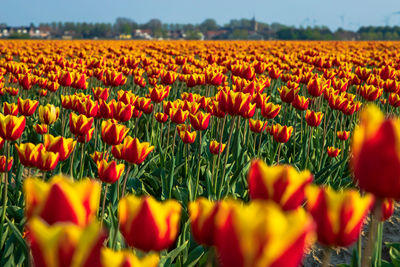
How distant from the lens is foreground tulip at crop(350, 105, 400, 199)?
3.00ft

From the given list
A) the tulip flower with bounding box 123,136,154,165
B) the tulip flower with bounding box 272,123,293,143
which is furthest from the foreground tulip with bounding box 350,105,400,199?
the tulip flower with bounding box 272,123,293,143

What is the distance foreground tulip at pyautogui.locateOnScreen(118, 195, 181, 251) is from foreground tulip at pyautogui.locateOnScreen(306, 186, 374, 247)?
1.22 feet

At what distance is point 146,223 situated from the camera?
41.1 inches

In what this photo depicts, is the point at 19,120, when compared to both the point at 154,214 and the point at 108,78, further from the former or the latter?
the point at 108,78

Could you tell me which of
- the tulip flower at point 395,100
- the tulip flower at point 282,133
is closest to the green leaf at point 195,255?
the tulip flower at point 282,133

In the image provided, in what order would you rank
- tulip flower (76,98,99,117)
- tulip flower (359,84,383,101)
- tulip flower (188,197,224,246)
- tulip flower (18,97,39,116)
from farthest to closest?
tulip flower (359,84,383,101), tulip flower (18,97,39,116), tulip flower (76,98,99,117), tulip flower (188,197,224,246)

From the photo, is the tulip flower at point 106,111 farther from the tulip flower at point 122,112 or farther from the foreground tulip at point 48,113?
the foreground tulip at point 48,113

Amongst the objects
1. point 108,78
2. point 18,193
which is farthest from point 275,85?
point 18,193

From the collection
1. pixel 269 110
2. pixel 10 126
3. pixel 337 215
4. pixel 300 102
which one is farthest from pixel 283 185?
pixel 300 102

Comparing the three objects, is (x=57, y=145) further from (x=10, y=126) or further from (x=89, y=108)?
(x=89, y=108)

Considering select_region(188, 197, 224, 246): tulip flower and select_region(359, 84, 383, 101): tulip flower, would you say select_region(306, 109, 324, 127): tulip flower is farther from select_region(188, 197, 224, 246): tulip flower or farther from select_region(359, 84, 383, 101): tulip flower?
select_region(188, 197, 224, 246): tulip flower

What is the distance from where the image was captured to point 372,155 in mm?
939

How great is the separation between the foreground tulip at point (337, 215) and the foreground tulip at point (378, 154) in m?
0.04

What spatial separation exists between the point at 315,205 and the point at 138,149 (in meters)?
1.47
